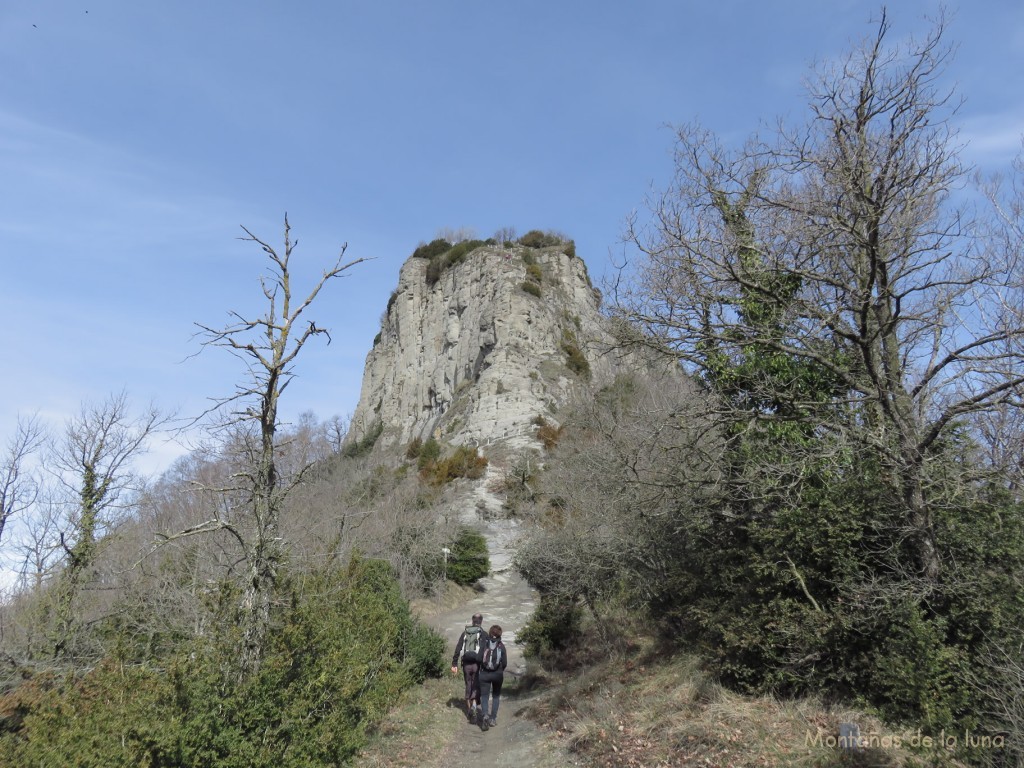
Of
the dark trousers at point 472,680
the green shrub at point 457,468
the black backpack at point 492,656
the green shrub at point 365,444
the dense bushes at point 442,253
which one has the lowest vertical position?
the dark trousers at point 472,680

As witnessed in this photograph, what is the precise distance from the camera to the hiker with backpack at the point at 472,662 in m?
10.4

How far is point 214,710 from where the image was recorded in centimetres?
459

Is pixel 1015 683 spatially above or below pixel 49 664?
above

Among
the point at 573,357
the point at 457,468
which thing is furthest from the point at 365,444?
the point at 457,468

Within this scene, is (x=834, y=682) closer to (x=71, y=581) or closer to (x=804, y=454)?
(x=804, y=454)

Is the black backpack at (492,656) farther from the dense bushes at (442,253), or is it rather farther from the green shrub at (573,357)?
the dense bushes at (442,253)

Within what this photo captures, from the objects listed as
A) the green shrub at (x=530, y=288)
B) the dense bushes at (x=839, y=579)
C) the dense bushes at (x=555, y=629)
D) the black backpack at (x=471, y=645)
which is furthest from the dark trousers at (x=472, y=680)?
the green shrub at (x=530, y=288)

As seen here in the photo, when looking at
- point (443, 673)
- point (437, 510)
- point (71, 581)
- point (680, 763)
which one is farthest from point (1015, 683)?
point (437, 510)

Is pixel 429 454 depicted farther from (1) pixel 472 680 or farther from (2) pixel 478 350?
(1) pixel 472 680

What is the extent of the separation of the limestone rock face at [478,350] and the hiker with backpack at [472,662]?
1339 inches

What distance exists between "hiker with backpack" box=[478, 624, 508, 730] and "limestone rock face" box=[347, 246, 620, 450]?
3447 cm

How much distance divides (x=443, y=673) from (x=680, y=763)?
29.9ft

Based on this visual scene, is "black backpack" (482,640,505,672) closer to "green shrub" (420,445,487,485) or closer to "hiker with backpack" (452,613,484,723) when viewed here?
"hiker with backpack" (452,613,484,723)

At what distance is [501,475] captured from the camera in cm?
4012
